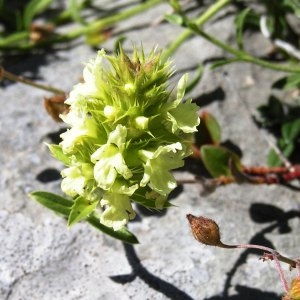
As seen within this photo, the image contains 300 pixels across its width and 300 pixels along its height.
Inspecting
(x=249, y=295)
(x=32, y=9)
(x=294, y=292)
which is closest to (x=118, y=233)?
(x=249, y=295)

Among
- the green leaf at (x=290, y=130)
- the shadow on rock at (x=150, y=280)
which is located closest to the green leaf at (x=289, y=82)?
the green leaf at (x=290, y=130)

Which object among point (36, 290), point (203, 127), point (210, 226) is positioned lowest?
point (36, 290)

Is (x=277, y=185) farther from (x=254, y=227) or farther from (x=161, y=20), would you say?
(x=161, y=20)

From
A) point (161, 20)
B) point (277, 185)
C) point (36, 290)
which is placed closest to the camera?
point (36, 290)

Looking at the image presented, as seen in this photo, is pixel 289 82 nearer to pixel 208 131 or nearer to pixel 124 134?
pixel 208 131

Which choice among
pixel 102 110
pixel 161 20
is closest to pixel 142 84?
pixel 102 110

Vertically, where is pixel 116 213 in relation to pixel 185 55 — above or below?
above

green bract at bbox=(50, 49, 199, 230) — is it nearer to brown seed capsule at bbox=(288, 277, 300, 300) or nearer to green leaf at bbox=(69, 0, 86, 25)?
brown seed capsule at bbox=(288, 277, 300, 300)
